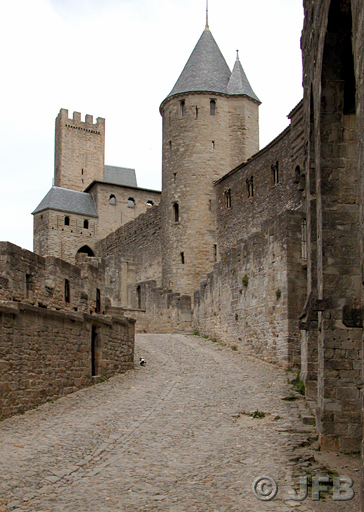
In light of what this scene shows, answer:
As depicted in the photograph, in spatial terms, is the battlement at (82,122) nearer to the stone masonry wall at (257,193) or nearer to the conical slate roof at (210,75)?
the conical slate roof at (210,75)

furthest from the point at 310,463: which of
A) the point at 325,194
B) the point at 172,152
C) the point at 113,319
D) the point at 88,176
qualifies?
the point at 88,176

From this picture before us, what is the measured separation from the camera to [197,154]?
1282 inches

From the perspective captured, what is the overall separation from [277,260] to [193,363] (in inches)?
141

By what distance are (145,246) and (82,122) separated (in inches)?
1107

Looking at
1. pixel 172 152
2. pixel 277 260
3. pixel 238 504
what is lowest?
pixel 238 504

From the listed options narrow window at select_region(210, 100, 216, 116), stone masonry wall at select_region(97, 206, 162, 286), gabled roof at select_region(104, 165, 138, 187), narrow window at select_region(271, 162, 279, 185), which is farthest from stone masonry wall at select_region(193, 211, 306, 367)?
gabled roof at select_region(104, 165, 138, 187)

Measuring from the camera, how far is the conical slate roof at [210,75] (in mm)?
33559

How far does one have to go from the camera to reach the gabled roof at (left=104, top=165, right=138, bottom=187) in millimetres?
60237

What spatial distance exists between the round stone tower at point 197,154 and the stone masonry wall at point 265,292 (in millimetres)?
9747

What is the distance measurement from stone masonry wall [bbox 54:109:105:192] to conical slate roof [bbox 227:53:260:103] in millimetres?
28432

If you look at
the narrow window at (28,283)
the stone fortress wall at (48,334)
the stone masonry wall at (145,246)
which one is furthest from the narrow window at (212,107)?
the narrow window at (28,283)

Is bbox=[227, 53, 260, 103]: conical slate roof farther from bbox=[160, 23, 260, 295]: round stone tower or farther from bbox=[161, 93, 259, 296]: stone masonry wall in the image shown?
bbox=[161, 93, 259, 296]: stone masonry wall

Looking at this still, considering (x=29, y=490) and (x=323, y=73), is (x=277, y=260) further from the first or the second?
(x=29, y=490)

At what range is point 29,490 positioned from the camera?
23.5 ft
